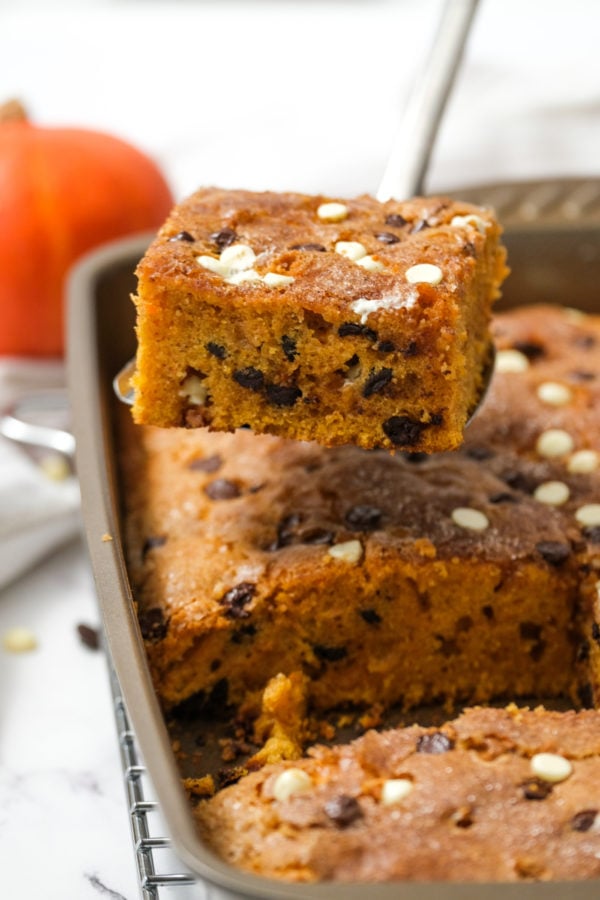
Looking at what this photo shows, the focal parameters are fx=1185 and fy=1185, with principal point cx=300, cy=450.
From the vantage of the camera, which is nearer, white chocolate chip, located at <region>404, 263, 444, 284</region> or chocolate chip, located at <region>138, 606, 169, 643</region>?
white chocolate chip, located at <region>404, 263, 444, 284</region>

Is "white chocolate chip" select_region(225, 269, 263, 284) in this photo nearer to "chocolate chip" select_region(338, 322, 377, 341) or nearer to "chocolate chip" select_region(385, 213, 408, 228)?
"chocolate chip" select_region(338, 322, 377, 341)

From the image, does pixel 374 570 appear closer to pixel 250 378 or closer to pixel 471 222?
pixel 250 378

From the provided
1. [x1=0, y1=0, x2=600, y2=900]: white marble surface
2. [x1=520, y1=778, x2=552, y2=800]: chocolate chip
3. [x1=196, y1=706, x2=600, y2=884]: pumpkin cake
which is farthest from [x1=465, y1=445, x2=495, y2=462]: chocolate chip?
[x1=0, y1=0, x2=600, y2=900]: white marble surface

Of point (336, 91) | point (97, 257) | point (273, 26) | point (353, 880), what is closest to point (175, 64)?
point (273, 26)

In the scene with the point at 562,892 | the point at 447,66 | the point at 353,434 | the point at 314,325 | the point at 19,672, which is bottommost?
the point at 19,672

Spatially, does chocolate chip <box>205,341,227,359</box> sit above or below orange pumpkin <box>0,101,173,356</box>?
above

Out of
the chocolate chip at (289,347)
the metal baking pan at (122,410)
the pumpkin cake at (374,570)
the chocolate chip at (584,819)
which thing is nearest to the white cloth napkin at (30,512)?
the metal baking pan at (122,410)

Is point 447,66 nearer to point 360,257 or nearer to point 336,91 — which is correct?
point 360,257
